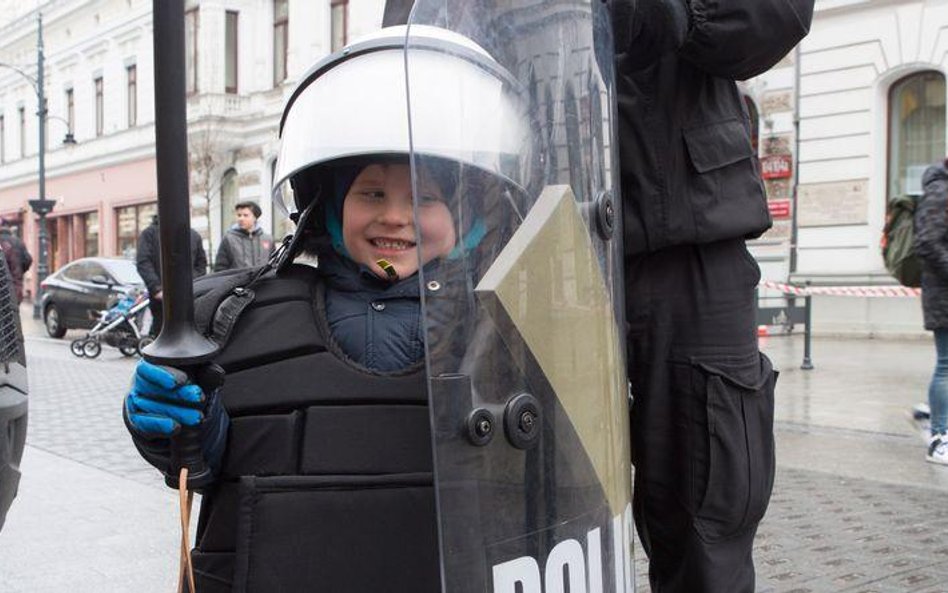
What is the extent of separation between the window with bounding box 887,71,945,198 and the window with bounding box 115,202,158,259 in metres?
20.0

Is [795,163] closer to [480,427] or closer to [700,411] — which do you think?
[700,411]

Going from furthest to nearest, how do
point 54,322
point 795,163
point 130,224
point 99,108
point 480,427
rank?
1. point 99,108
2. point 130,224
3. point 54,322
4. point 795,163
5. point 480,427

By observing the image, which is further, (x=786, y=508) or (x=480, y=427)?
(x=786, y=508)

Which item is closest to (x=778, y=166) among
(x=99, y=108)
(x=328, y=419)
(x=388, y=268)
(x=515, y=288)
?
(x=388, y=268)

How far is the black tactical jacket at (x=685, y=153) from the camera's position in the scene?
1.82 metres

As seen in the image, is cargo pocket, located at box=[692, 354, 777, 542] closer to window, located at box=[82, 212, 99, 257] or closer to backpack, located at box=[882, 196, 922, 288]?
backpack, located at box=[882, 196, 922, 288]

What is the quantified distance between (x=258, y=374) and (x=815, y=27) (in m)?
15.0

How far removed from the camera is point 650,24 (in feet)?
5.37

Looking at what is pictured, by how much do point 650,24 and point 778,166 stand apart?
14371 mm

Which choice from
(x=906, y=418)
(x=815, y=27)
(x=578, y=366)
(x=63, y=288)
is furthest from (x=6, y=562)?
(x=815, y=27)

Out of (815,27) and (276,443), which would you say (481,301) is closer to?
(276,443)

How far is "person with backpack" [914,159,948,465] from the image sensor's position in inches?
219

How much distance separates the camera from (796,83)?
15.1 metres

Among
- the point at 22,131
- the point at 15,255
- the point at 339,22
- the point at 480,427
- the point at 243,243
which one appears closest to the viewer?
the point at 480,427
